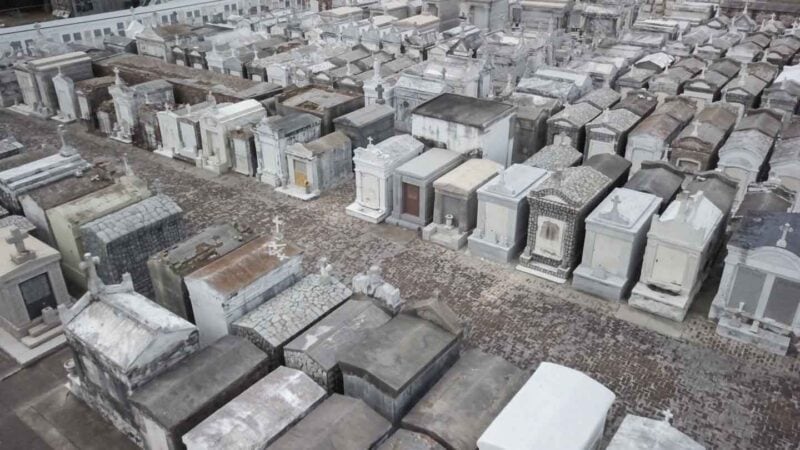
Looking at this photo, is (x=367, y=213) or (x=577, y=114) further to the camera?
(x=577, y=114)

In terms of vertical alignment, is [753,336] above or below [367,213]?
below

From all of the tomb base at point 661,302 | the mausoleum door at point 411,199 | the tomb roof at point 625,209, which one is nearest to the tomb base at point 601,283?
the tomb base at point 661,302

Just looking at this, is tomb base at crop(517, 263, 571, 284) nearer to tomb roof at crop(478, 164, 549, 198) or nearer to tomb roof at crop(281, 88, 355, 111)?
tomb roof at crop(478, 164, 549, 198)

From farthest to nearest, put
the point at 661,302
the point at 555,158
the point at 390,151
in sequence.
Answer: the point at 390,151
the point at 555,158
the point at 661,302

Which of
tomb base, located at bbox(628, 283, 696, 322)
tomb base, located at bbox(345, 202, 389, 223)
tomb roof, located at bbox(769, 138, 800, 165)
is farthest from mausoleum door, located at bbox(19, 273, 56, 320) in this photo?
tomb roof, located at bbox(769, 138, 800, 165)

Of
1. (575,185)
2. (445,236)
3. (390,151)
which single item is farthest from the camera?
(390,151)

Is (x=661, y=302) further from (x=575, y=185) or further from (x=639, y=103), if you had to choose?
(x=639, y=103)

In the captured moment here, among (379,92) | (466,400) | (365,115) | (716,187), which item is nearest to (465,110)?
(365,115)

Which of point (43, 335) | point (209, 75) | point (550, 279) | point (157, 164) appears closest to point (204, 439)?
point (43, 335)
